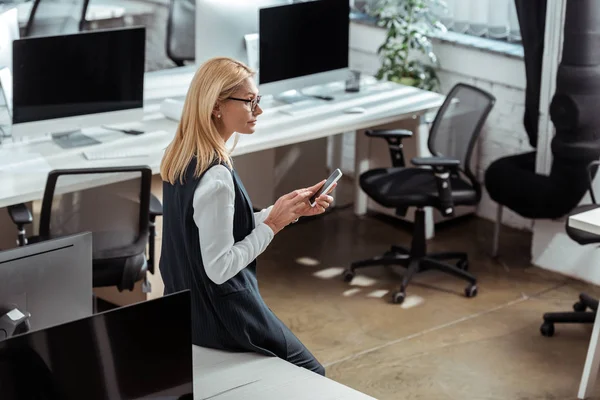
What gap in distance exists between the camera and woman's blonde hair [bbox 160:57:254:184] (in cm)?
296

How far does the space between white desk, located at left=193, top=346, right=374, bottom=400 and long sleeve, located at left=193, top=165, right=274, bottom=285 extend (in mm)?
261

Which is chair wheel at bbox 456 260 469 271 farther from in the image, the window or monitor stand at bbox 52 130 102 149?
monitor stand at bbox 52 130 102 149

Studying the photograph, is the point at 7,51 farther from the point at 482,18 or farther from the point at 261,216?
the point at 482,18

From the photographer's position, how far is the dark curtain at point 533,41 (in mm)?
5438

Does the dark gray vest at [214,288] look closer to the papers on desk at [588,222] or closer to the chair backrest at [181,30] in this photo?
the papers on desk at [588,222]

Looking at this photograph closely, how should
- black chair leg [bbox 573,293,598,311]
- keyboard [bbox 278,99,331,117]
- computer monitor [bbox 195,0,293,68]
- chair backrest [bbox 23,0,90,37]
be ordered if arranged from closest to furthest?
black chair leg [bbox 573,293,598,311], computer monitor [bbox 195,0,293,68], keyboard [bbox 278,99,331,117], chair backrest [bbox 23,0,90,37]

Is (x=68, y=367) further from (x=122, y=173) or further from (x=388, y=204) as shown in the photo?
(x=388, y=204)

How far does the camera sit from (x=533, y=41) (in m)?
5.46

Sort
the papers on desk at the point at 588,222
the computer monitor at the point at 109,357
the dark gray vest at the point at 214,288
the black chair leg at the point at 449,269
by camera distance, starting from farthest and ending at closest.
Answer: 1. the black chair leg at the point at 449,269
2. the papers on desk at the point at 588,222
3. the dark gray vest at the point at 214,288
4. the computer monitor at the point at 109,357

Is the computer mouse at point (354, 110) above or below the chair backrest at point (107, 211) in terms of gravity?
above

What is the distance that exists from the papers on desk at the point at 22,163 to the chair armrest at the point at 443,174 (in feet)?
5.70

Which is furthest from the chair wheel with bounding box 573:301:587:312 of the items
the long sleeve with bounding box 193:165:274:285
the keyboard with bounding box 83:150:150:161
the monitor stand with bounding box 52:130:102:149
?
the long sleeve with bounding box 193:165:274:285

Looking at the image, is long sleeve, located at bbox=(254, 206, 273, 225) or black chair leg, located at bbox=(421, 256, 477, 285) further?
black chair leg, located at bbox=(421, 256, 477, 285)

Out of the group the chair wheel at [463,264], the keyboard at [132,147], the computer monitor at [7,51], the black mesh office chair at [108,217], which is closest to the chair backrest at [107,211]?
the black mesh office chair at [108,217]
